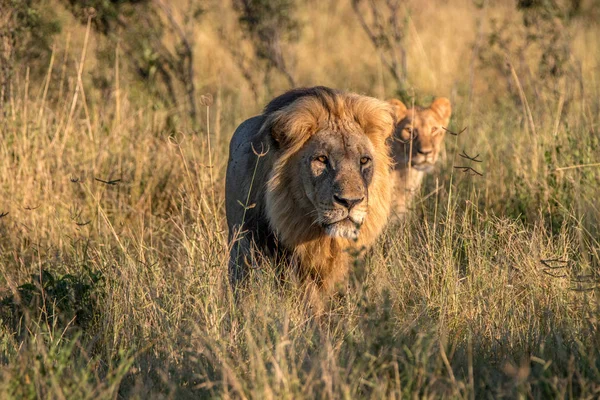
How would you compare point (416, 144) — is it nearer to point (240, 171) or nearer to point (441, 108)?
point (441, 108)

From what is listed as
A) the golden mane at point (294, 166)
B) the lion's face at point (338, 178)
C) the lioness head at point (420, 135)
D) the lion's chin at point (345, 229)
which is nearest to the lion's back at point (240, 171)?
the golden mane at point (294, 166)

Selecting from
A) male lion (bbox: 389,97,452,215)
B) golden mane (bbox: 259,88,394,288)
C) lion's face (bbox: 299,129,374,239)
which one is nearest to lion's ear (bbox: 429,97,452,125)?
male lion (bbox: 389,97,452,215)

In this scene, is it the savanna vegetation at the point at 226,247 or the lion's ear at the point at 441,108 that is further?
the lion's ear at the point at 441,108

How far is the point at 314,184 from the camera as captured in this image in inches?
175

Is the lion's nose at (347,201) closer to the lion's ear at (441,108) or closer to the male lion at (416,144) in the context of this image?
the male lion at (416,144)

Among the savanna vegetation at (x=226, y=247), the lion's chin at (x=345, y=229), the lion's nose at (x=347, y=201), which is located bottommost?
the savanna vegetation at (x=226, y=247)

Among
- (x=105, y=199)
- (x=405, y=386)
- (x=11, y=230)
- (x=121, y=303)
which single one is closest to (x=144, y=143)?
(x=105, y=199)

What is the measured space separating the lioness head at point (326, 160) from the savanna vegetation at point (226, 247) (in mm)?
326

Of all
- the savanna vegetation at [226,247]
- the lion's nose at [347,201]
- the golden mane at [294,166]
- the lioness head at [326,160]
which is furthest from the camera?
the golden mane at [294,166]

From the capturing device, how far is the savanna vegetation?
11.9 ft

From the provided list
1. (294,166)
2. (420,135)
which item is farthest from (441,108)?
(294,166)

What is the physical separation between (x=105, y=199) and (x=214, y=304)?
2.60m

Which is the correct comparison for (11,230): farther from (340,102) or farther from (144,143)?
(340,102)

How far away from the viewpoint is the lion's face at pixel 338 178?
427 cm
